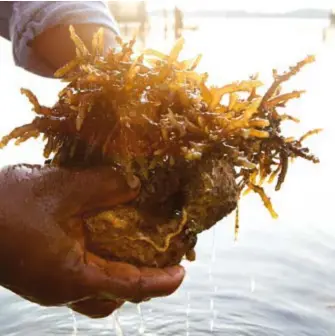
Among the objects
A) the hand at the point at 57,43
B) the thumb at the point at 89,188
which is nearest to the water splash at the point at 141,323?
the hand at the point at 57,43

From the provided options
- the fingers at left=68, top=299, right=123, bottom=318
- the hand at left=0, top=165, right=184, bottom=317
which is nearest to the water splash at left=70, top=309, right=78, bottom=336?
the fingers at left=68, top=299, right=123, bottom=318

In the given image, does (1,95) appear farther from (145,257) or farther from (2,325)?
(145,257)

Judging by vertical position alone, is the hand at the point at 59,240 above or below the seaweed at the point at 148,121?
below

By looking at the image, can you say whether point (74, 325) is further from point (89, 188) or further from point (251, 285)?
point (89, 188)

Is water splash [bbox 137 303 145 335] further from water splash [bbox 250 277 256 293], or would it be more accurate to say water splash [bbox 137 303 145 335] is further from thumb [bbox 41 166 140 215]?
thumb [bbox 41 166 140 215]

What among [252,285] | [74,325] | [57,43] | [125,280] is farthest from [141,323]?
[125,280]

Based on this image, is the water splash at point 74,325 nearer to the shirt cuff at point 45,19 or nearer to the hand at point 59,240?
the shirt cuff at point 45,19
